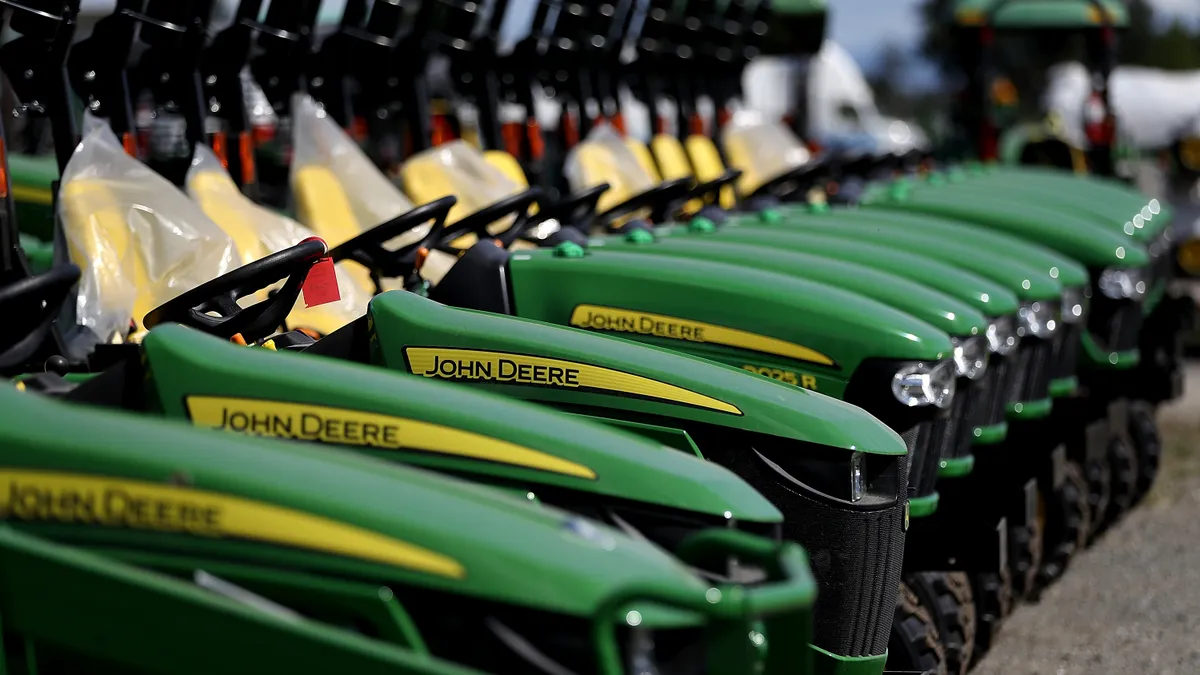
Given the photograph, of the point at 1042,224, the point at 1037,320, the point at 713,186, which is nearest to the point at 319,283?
the point at 1037,320

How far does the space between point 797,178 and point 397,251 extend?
10.1 feet

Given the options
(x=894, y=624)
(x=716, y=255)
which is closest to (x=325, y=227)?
(x=716, y=255)

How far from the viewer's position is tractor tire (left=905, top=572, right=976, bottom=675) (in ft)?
13.3

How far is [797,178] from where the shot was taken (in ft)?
22.9

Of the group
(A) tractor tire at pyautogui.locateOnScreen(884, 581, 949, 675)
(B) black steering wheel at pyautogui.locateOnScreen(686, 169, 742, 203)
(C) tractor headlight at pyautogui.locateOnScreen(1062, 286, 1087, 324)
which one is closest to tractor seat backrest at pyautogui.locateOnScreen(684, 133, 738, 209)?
(B) black steering wheel at pyautogui.locateOnScreen(686, 169, 742, 203)

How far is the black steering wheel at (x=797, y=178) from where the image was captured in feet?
22.2

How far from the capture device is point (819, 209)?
5.95 m

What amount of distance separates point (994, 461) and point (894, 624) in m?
1.27

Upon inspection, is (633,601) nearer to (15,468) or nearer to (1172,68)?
(15,468)

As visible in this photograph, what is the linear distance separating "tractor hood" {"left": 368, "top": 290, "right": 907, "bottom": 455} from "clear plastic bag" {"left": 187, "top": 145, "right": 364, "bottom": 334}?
1123 mm

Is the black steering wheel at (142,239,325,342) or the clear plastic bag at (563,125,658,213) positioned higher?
the black steering wheel at (142,239,325,342)

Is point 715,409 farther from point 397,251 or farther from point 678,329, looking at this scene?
point 397,251

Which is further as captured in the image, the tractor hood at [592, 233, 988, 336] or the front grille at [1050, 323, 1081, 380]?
the front grille at [1050, 323, 1081, 380]

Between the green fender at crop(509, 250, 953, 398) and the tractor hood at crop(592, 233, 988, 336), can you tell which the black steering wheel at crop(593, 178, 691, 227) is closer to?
the tractor hood at crop(592, 233, 988, 336)
